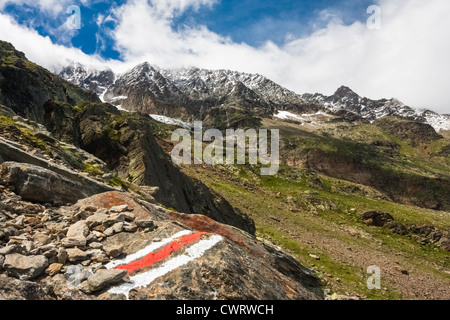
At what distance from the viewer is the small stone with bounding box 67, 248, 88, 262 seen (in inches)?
299

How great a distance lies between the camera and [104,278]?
22.1 feet

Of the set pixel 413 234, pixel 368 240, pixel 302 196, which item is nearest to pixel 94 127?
pixel 368 240

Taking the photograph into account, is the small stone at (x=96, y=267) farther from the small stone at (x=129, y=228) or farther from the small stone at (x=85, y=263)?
the small stone at (x=129, y=228)

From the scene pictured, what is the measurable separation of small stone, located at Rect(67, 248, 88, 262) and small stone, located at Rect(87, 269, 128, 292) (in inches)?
40.6

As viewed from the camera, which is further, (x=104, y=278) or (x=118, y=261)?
(x=118, y=261)

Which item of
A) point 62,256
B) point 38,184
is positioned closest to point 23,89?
point 38,184

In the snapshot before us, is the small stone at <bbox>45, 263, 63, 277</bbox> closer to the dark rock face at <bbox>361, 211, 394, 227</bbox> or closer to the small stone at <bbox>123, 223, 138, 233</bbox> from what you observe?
the small stone at <bbox>123, 223, 138, 233</bbox>

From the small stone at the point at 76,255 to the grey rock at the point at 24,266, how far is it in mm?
643

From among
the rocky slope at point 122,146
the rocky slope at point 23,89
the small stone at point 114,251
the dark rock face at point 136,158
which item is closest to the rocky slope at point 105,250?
the small stone at point 114,251

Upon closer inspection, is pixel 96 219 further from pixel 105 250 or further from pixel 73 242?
pixel 105 250

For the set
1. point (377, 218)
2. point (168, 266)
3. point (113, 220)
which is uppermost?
point (113, 220)

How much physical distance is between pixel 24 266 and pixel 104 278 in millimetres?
1908

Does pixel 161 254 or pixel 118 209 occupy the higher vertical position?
pixel 118 209

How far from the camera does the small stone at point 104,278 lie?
6598mm
